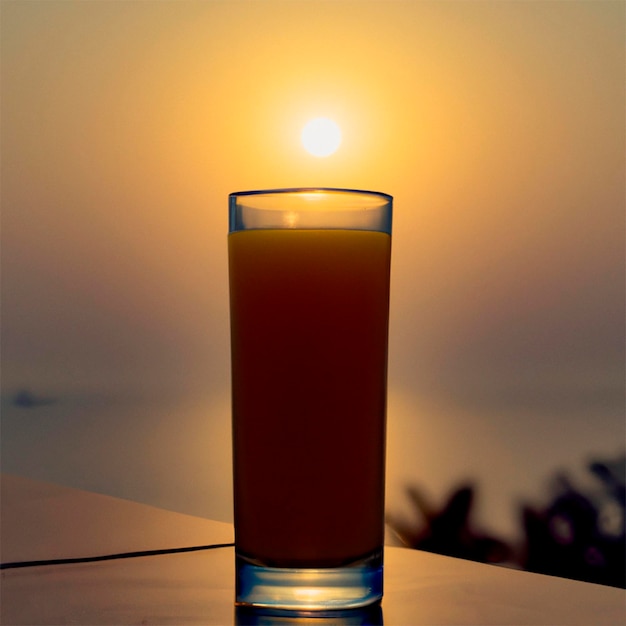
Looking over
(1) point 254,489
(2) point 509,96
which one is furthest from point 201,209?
(1) point 254,489

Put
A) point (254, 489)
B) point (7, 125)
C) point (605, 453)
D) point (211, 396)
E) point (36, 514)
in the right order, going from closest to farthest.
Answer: point (254, 489) → point (36, 514) → point (605, 453) → point (211, 396) → point (7, 125)

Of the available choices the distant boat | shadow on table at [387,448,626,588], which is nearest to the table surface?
shadow on table at [387,448,626,588]

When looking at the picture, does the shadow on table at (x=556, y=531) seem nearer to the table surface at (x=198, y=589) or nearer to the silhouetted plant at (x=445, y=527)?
the silhouetted plant at (x=445, y=527)

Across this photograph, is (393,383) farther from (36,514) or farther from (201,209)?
(36,514)

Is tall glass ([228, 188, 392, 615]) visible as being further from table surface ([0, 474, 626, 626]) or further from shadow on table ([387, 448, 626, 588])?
shadow on table ([387, 448, 626, 588])

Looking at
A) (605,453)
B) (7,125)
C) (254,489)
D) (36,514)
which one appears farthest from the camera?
(7,125)

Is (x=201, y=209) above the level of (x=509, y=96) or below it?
below

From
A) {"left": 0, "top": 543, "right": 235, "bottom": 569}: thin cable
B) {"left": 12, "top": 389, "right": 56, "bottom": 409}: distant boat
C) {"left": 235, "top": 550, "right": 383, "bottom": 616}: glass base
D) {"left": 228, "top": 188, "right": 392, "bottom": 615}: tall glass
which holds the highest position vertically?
{"left": 228, "top": 188, "right": 392, "bottom": 615}: tall glass
